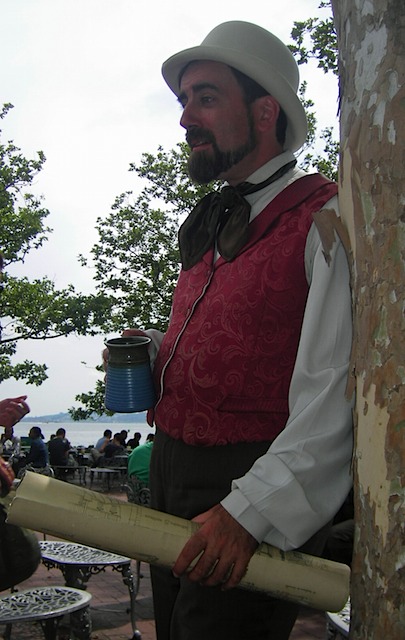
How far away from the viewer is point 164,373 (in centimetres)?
172

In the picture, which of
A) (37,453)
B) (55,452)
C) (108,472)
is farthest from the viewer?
(55,452)

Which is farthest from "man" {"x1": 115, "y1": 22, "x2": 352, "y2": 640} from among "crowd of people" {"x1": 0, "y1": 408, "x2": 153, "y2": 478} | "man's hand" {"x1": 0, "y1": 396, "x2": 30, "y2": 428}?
"crowd of people" {"x1": 0, "y1": 408, "x2": 153, "y2": 478}

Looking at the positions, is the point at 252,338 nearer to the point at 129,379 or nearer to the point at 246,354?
the point at 246,354

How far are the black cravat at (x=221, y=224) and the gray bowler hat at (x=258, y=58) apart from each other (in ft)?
0.52

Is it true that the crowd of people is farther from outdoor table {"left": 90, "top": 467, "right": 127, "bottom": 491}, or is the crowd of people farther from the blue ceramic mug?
the blue ceramic mug

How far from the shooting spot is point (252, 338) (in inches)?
60.4

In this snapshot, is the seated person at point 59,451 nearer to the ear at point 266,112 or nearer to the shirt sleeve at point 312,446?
the ear at point 266,112

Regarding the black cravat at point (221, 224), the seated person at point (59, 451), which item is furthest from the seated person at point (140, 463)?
the seated person at point (59, 451)

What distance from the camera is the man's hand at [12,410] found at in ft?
9.80

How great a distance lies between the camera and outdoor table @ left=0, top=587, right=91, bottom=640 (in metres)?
3.17

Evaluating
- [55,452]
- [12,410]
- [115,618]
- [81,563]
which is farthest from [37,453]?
[12,410]

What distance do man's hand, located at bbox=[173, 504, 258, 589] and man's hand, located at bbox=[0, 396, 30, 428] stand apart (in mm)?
1895

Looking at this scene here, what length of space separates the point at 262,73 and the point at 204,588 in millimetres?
1310

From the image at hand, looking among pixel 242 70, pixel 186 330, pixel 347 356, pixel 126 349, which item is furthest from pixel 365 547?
pixel 242 70
